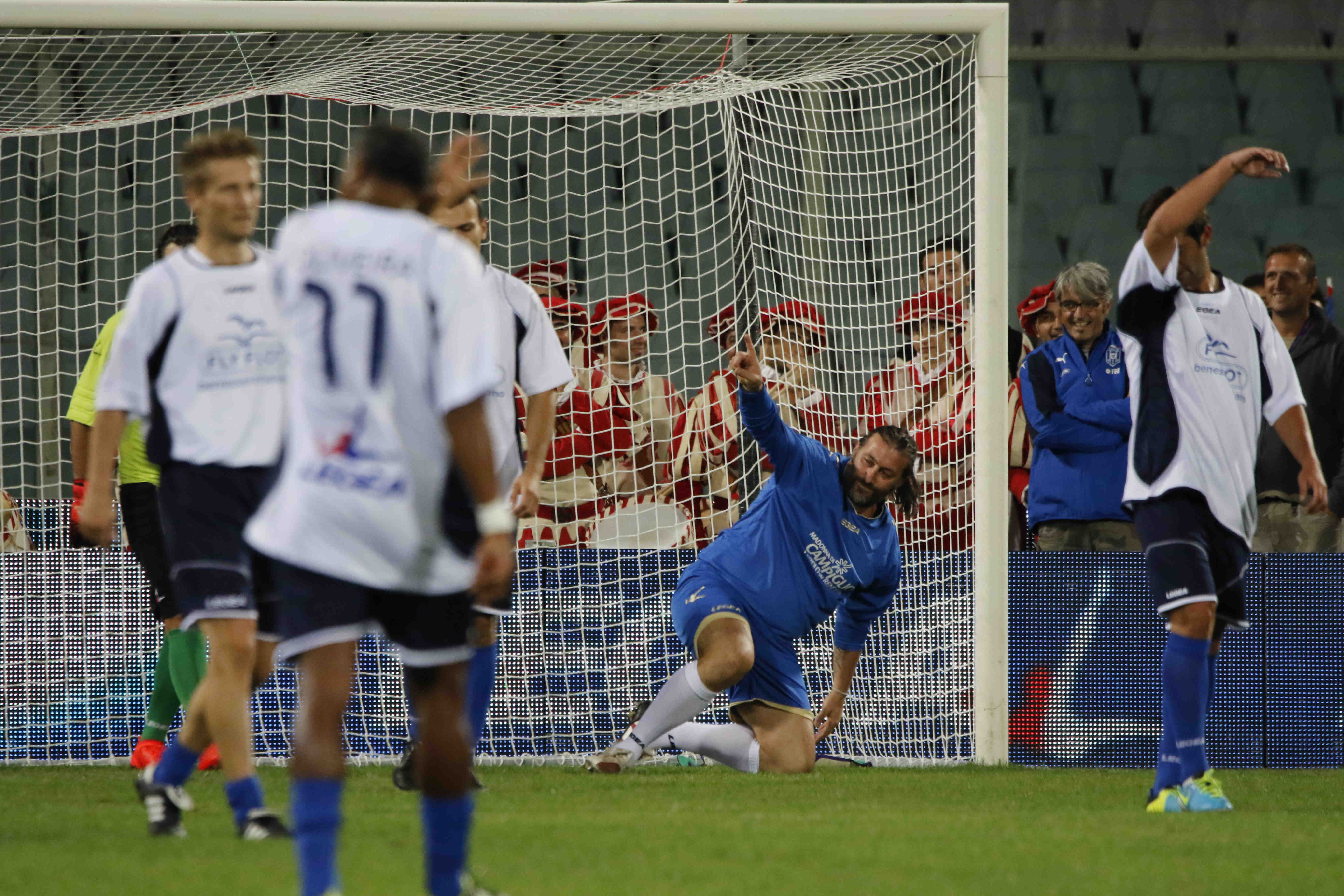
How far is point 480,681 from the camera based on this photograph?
5281 mm

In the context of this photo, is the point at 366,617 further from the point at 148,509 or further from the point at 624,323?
the point at 624,323

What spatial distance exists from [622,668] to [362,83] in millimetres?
3121

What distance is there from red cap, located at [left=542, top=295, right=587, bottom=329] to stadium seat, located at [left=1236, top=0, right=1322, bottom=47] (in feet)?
25.1

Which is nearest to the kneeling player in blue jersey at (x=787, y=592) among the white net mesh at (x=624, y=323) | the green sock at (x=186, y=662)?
the white net mesh at (x=624, y=323)

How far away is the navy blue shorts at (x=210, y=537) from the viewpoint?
172 inches

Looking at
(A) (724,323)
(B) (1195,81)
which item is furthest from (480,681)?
(B) (1195,81)

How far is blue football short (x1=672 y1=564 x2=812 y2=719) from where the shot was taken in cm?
707

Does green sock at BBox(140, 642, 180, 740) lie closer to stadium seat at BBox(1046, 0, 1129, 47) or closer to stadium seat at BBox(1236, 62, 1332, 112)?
stadium seat at BBox(1046, 0, 1129, 47)

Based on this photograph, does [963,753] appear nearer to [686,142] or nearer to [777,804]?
[777,804]

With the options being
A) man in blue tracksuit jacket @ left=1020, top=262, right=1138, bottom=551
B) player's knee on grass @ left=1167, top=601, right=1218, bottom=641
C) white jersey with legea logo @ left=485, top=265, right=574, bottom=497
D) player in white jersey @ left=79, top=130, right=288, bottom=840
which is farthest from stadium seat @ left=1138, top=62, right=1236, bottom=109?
player in white jersey @ left=79, top=130, right=288, bottom=840

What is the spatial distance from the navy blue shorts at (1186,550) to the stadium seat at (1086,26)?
29.2 ft

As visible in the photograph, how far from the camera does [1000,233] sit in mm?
7105

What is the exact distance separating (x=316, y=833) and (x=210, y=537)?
1640 millimetres

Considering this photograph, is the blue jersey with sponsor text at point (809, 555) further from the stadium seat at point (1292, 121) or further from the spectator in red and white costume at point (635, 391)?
the stadium seat at point (1292, 121)
